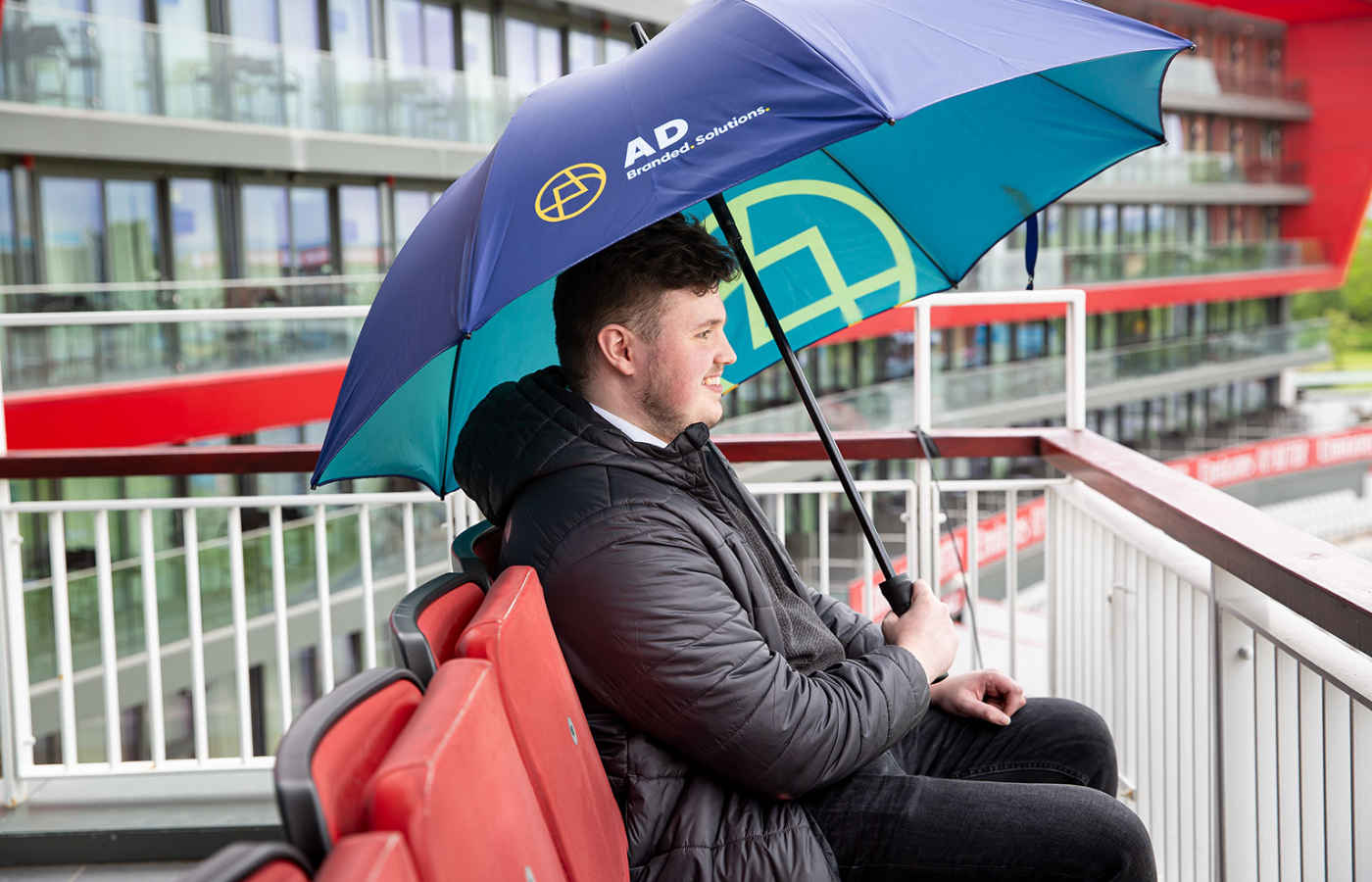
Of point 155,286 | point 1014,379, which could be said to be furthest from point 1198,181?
point 155,286

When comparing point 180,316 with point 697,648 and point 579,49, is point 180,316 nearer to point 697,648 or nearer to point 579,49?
point 697,648

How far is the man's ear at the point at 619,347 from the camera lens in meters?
1.43

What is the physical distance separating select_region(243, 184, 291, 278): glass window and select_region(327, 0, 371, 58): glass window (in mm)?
1918

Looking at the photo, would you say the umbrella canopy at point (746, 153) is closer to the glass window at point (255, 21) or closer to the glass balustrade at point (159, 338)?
the glass balustrade at point (159, 338)

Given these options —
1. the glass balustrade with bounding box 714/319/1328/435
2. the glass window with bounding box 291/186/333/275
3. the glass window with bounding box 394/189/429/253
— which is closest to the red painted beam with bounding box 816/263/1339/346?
the glass balustrade with bounding box 714/319/1328/435

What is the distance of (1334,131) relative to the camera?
26.5 meters

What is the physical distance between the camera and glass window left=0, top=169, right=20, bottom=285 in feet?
31.9

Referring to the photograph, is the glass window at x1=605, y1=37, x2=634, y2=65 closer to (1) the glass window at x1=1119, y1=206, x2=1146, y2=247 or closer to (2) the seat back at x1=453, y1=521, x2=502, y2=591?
(1) the glass window at x1=1119, y1=206, x2=1146, y2=247

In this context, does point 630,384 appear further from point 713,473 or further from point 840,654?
point 840,654

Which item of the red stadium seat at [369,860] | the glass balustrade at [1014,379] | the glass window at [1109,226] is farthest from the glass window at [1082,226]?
the red stadium seat at [369,860]

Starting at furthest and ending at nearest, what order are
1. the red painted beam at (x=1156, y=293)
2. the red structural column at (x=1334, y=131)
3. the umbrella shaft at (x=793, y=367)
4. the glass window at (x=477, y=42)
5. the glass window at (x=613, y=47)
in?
the red structural column at (x=1334, y=131)
the red painted beam at (x=1156, y=293)
the glass window at (x=613, y=47)
the glass window at (x=477, y=42)
the umbrella shaft at (x=793, y=367)

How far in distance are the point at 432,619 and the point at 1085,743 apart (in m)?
0.94

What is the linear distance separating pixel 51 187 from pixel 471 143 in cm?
443

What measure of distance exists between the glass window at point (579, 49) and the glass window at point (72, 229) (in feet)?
22.5
